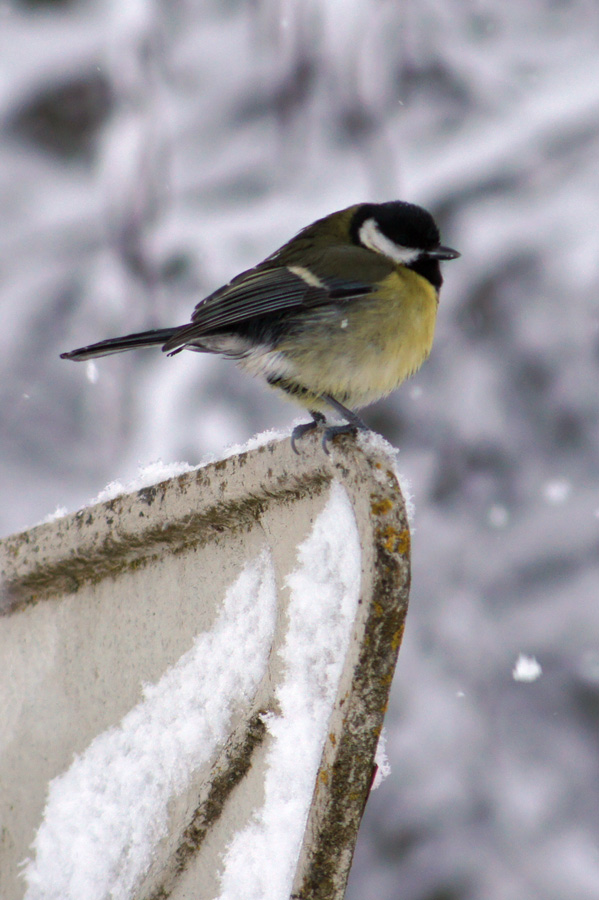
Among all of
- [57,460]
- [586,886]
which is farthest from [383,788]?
[57,460]

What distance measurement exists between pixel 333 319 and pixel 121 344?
488 mm

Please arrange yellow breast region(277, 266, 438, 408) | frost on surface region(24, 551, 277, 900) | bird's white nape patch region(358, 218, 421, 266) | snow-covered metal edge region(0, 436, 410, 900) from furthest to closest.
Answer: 1. bird's white nape patch region(358, 218, 421, 266)
2. yellow breast region(277, 266, 438, 408)
3. frost on surface region(24, 551, 277, 900)
4. snow-covered metal edge region(0, 436, 410, 900)

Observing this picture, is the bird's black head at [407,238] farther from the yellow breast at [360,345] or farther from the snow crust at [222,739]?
the snow crust at [222,739]

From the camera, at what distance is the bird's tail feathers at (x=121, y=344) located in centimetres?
193

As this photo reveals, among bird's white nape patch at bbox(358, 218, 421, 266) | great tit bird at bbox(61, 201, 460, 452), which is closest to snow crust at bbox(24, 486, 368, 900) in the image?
great tit bird at bbox(61, 201, 460, 452)

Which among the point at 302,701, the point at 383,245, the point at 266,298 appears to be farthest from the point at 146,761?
the point at 383,245

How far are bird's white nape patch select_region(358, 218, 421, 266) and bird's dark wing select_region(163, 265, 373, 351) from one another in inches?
7.8

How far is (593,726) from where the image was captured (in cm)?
335

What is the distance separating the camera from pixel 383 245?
2.20 meters

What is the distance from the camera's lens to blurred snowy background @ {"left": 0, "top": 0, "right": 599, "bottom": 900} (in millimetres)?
3400

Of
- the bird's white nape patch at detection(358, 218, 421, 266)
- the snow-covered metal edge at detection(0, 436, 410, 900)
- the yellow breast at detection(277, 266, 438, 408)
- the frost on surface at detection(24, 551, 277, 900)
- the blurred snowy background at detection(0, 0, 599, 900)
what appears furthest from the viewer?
the blurred snowy background at detection(0, 0, 599, 900)

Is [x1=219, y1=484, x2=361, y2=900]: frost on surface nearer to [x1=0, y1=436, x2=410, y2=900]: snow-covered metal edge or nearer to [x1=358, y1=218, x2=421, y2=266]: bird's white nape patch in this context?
[x1=0, y1=436, x2=410, y2=900]: snow-covered metal edge

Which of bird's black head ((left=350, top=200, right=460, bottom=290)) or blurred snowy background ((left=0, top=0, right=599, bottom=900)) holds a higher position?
blurred snowy background ((left=0, top=0, right=599, bottom=900))

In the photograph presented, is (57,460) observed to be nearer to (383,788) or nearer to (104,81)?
(104,81)
